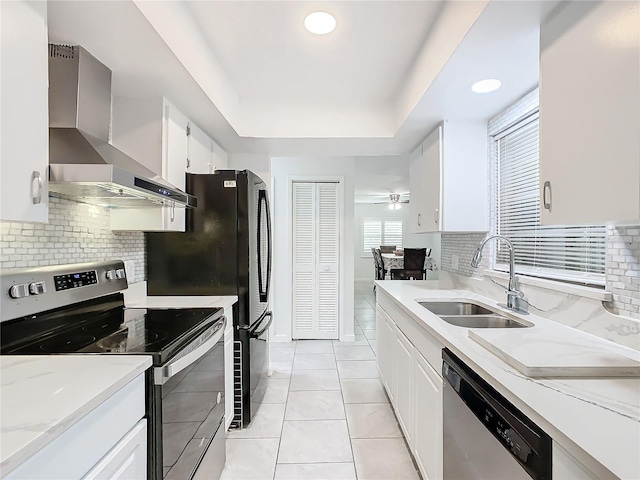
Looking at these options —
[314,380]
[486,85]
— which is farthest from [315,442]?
[486,85]

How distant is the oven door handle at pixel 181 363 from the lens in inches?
47.6

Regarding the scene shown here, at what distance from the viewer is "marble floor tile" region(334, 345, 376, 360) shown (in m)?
3.76

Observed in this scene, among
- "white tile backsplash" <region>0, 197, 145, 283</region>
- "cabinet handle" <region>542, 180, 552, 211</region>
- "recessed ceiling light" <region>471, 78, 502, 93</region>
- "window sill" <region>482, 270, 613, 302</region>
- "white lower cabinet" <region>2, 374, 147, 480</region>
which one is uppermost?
"recessed ceiling light" <region>471, 78, 502, 93</region>

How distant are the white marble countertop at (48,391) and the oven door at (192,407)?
19cm

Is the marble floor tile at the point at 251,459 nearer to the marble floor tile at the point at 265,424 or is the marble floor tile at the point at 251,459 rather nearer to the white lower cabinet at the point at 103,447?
the marble floor tile at the point at 265,424

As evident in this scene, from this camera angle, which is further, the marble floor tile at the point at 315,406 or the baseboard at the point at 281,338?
the baseboard at the point at 281,338

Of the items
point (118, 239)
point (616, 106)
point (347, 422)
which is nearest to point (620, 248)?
point (616, 106)

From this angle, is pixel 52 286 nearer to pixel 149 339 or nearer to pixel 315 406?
pixel 149 339

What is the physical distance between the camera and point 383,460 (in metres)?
2.03

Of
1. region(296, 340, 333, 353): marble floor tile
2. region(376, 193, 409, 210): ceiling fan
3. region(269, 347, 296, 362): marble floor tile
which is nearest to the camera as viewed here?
Result: region(269, 347, 296, 362): marble floor tile

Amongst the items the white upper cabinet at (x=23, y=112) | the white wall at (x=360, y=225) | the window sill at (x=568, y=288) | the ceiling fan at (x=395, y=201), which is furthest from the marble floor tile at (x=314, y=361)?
the white wall at (x=360, y=225)

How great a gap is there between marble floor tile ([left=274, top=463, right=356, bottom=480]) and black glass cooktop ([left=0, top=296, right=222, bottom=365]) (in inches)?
36.8

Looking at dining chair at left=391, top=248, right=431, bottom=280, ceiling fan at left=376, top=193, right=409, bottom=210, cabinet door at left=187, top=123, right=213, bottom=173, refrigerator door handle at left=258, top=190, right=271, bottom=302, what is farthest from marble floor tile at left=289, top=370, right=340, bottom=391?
ceiling fan at left=376, top=193, right=409, bottom=210

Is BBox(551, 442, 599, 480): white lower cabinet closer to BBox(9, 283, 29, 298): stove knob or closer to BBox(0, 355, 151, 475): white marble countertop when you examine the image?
BBox(0, 355, 151, 475): white marble countertop
